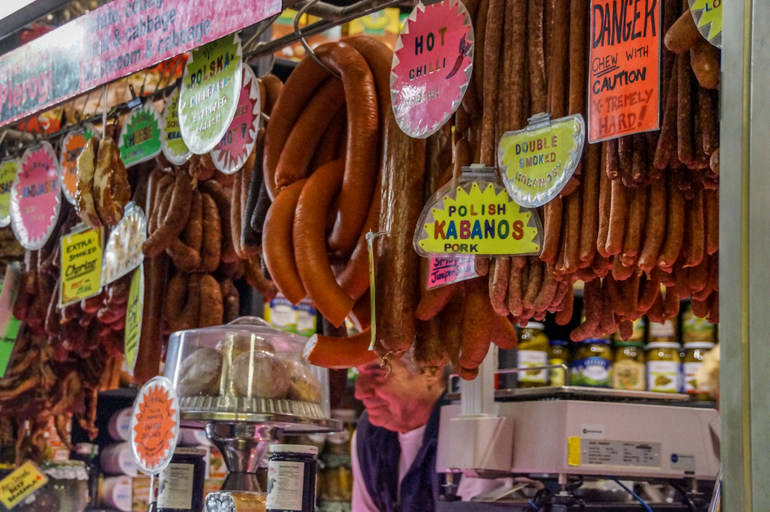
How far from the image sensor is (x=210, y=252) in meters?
3.03

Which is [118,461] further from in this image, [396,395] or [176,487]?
[176,487]

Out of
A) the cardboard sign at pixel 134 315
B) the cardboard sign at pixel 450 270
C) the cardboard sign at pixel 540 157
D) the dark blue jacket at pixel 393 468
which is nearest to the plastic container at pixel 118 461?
the dark blue jacket at pixel 393 468

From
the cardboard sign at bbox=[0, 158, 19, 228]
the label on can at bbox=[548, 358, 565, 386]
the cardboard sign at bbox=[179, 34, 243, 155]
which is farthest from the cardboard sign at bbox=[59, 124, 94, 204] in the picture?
the label on can at bbox=[548, 358, 565, 386]

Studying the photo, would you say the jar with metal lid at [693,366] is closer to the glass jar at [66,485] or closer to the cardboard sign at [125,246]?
the cardboard sign at [125,246]

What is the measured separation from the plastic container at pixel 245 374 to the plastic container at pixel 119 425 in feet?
6.94

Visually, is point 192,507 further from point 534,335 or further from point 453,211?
point 534,335

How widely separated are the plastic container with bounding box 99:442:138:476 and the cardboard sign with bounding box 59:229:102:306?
4.40 feet

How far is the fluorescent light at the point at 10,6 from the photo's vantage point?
270 cm

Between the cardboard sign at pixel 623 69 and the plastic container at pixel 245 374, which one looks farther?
the plastic container at pixel 245 374

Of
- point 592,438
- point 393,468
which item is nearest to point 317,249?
point 592,438

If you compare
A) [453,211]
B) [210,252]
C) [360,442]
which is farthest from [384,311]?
[360,442]

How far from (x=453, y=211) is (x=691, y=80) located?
51 centimetres

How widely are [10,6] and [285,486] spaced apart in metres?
1.53

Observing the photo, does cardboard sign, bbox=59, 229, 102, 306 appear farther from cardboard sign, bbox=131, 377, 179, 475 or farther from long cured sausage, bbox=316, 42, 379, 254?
long cured sausage, bbox=316, 42, 379, 254
